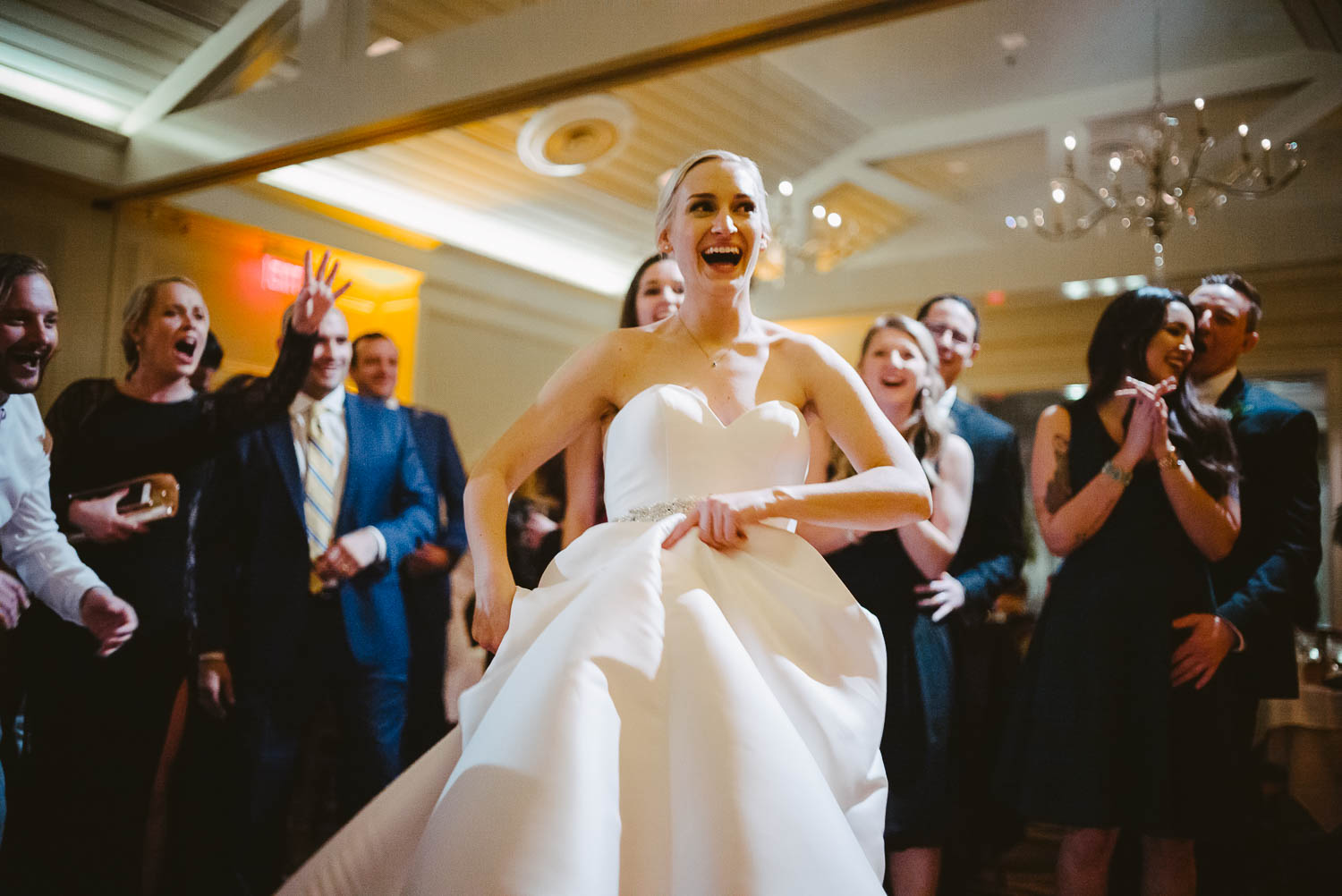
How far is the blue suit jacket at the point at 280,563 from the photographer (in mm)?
3553

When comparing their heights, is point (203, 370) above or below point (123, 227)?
below

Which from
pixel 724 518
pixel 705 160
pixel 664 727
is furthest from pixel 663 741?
pixel 705 160

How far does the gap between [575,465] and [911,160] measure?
1933mm

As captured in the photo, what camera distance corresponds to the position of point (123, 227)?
3.72 meters

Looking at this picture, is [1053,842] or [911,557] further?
[1053,842]

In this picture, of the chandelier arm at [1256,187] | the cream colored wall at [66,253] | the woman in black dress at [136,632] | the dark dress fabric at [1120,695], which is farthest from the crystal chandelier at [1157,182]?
the cream colored wall at [66,253]

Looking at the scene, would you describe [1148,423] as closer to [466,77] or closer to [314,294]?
[466,77]

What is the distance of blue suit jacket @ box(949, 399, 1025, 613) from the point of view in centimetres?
305

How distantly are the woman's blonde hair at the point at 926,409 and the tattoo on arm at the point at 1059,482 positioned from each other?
1.00ft

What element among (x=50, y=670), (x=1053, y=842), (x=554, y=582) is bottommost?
(x=1053, y=842)

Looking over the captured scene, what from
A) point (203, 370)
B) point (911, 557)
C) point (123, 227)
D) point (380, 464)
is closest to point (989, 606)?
point (911, 557)

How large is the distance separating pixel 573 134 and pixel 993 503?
6.59 feet

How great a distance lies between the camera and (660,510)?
1.93 m

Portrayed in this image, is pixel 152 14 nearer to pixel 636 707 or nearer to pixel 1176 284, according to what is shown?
pixel 636 707
